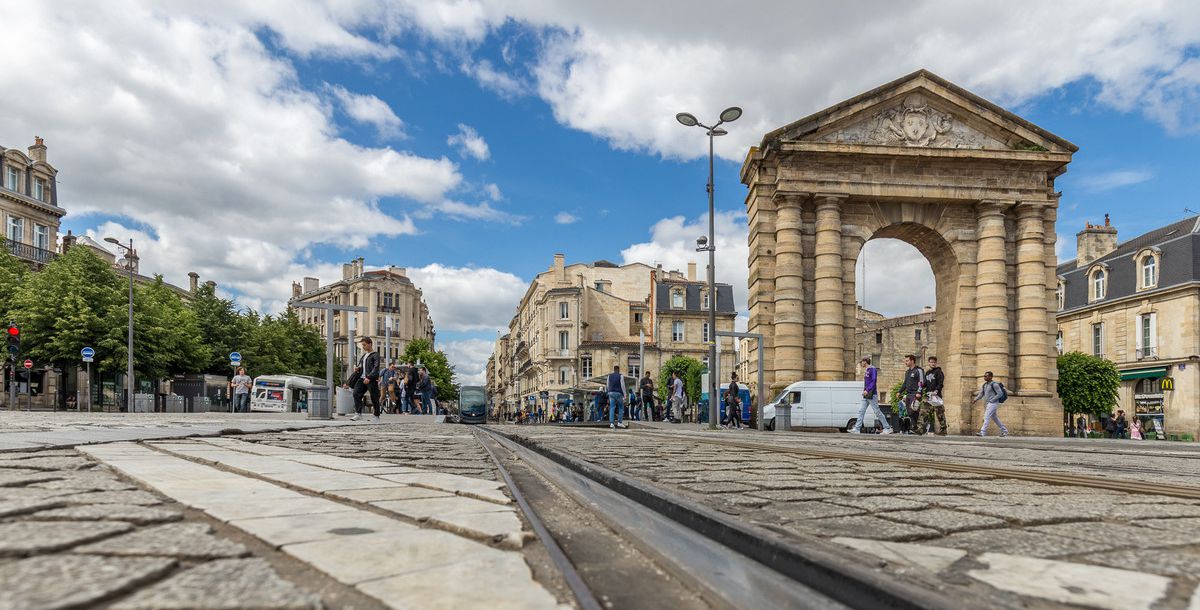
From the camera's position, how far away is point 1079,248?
50406 mm

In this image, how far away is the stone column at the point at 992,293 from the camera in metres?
25.8

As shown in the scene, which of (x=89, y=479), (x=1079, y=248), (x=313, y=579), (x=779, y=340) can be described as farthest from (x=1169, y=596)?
(x=1079, y=248)

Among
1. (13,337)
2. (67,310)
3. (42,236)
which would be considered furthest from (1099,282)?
(42,236)

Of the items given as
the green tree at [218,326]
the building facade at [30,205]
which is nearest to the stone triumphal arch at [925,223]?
the green tree at [218,326]

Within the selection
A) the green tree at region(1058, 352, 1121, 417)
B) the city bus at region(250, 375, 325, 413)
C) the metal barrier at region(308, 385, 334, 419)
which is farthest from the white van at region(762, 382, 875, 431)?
the city bus at region(250, 375, 325, 413)

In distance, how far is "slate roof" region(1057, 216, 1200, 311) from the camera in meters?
38.3

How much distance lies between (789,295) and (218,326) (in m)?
42.8

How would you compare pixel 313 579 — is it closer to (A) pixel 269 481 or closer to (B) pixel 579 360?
(A) pixel 269 481

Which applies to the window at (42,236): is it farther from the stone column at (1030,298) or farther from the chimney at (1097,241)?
the chimney at (1097,241)

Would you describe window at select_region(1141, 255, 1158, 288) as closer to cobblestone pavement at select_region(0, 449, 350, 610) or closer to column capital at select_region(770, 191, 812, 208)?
column capital at select_region(770, 191, 812, 208)

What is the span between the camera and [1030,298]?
2641 centimetres

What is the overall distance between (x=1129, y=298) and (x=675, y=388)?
1175 inches

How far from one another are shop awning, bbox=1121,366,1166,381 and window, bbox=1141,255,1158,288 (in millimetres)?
4530

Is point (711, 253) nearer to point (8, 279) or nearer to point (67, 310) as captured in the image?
point (67, 310)
